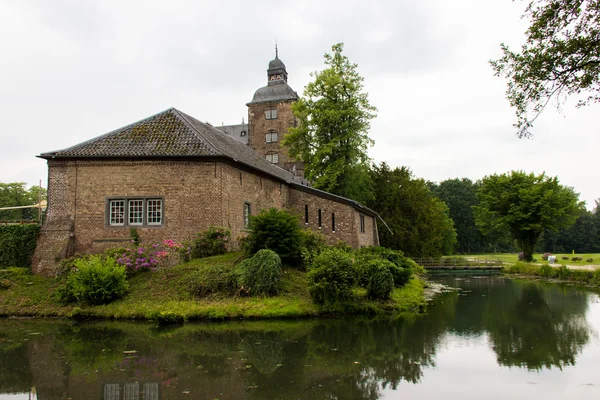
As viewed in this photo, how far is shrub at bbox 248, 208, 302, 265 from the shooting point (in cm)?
1692

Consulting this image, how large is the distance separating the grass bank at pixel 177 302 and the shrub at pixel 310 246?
1072mm

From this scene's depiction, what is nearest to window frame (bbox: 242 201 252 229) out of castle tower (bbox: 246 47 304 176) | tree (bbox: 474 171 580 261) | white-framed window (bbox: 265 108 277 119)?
castle tower (bbox: 246 47 304 176)

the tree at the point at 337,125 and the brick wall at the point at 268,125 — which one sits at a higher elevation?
the brick wall at the point at 268,125

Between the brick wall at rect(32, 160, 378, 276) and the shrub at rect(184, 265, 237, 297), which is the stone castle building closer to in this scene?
the brick wall at rect(32, 160, 378, 276)

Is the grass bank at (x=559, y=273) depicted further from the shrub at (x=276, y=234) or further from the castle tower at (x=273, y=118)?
the castle tower at (x=273, y=118)

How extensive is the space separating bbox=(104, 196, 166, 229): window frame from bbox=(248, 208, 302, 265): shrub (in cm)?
412

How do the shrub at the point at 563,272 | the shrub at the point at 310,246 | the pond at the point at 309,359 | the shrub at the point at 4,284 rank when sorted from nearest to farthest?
the pond at the point at 309,359 → the shrub at the point at 4,284 → the shrub at the point at 310,246 → the shrub at the point at 563,272

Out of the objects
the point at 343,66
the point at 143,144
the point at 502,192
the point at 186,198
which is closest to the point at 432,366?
the point at 186,198

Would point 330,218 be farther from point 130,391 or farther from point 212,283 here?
point 130,391

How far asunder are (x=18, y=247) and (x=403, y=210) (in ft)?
106

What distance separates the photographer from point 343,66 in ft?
109

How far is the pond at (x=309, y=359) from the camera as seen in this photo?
709 cm

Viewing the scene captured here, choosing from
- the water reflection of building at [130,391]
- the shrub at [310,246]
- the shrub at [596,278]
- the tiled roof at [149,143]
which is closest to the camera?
the water reflection of building at [130,391]

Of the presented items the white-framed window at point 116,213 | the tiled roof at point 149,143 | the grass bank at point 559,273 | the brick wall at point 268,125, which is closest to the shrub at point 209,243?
the tiled roof at point 149,143
